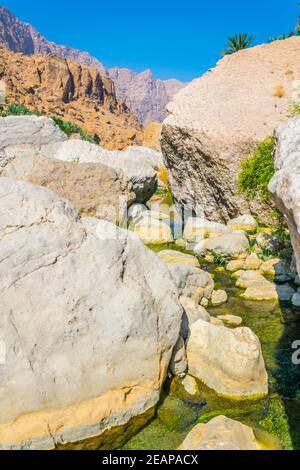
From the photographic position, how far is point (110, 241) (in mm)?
6602

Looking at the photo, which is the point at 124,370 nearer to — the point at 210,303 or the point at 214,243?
the point at 210,303

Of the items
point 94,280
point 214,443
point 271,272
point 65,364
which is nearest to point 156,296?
point 94,280

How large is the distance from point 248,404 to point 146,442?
5.40 feet

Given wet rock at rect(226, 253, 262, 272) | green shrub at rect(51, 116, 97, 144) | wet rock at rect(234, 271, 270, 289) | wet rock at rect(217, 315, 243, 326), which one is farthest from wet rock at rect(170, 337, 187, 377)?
green shrub at rect(51, 116, 97, 144)

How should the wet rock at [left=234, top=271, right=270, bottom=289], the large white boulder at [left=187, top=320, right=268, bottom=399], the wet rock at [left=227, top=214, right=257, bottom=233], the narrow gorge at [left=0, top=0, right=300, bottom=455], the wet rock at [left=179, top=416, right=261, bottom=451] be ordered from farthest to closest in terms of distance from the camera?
the wet rock at [left=227, top=214, right=257, bottom=233], the wet rock at [left=234, top=271, right=270, bottom=289], the large white boulder at [left=187, top=320, right=268, bottom=399], the narrow gorge at [left=0, top=0, right=300, bottom=455], the wet rock at [left=179, top=416, right=261, bottom=451]

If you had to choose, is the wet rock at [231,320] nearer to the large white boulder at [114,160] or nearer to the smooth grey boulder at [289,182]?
the smooth grey boulder at [289,182]

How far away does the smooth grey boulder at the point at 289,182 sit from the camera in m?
4.78

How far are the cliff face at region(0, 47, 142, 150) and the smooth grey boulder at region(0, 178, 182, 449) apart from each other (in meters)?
59.5

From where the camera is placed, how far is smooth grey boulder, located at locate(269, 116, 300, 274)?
4777 millimetres

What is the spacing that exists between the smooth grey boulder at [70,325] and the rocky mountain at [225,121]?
412 inches

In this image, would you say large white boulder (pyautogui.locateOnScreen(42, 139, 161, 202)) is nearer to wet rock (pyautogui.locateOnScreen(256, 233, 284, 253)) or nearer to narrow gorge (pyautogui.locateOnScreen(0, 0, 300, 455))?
wet rock (pyautogui.locateOnScreen(256, 233, 284, 253))

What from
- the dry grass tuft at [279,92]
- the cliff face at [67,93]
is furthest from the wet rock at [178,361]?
the cliff face at [67,93]

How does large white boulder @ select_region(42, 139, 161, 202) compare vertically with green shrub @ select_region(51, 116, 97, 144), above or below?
below

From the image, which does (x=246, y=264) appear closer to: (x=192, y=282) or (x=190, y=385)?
(x=192, y=282)
